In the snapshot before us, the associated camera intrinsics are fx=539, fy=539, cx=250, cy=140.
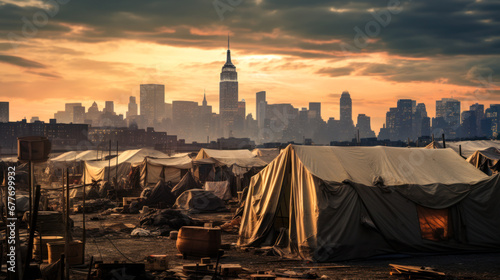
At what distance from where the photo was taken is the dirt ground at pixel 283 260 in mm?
14750

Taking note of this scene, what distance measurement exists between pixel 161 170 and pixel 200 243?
104 ft

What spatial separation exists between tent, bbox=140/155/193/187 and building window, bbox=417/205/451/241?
3119cm

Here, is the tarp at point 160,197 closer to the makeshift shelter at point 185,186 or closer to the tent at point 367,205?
the makeshift shelter at point 185,186

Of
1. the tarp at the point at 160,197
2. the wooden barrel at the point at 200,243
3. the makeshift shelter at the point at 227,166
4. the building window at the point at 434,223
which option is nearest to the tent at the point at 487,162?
the building window at the point at 434,223

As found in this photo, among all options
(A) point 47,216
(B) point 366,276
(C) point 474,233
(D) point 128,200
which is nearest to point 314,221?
(B) point 366,276

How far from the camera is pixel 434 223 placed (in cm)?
1858

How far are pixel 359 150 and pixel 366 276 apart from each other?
7.17 metres

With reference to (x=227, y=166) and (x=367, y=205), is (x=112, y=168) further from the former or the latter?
(x=367, y=205)

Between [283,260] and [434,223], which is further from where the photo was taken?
[434,223]

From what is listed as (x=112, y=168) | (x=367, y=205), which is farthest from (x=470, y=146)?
(x=367, y=205)

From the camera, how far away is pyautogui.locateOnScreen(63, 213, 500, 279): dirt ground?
1475 centimetres

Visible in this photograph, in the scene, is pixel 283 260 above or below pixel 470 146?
below

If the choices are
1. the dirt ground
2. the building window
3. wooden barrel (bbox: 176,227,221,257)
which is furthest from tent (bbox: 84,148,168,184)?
the building window

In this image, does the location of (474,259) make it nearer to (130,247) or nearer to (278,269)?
(278,269)
